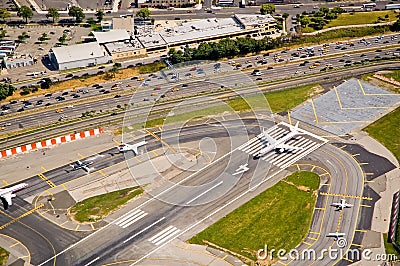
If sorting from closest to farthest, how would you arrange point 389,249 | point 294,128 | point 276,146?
1. point 389,249
2. point 276,146
3. point 294,128

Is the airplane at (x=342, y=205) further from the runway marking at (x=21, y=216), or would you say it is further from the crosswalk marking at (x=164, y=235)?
the runway marking at (x=21, y=216)

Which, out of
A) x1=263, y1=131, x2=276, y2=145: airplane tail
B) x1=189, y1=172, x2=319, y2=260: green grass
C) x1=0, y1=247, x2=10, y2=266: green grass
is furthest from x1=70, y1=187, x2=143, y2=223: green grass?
x1=263, y1=131, x2=276, y2=145: airplane tail

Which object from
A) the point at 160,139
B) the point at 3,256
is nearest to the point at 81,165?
the point at 160,139

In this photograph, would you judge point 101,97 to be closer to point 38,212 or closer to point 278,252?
point 38,212

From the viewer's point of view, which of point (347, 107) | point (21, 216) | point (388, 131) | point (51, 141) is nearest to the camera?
point (21, 216)

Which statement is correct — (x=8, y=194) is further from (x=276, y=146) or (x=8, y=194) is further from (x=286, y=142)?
(x=286, y=142)

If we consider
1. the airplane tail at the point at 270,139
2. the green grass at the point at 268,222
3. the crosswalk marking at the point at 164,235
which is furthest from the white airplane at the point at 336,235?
the airplane tail at the point at 270,139
